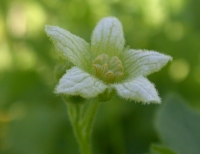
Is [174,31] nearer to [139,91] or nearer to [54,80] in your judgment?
[54,80]

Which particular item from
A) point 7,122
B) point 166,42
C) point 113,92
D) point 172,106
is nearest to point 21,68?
point 7,122

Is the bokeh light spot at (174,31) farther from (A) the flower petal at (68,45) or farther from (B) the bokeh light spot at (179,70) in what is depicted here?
(A) the flower petal at (68,45)

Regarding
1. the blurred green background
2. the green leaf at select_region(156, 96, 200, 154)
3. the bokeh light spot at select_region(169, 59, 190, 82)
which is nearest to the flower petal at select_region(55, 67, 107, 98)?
the green leaf at select_region(156, 96, 200, 154)

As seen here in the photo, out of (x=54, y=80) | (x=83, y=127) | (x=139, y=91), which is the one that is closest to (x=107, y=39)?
(x=83, y=127)

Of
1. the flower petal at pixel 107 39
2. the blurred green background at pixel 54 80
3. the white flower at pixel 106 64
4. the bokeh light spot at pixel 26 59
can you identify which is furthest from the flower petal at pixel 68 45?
the bokeh light spot at pixel 26 59

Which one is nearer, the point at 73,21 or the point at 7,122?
the point at 7,122

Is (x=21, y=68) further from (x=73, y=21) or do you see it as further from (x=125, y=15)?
(x=125, y=15)
